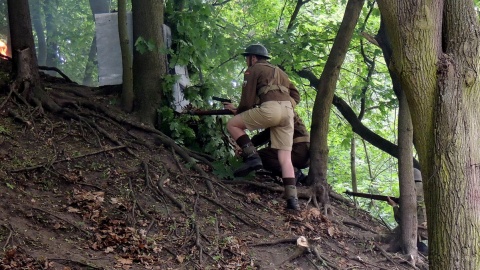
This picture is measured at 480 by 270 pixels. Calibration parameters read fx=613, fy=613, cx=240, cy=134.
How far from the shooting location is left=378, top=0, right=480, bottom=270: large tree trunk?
4.52m

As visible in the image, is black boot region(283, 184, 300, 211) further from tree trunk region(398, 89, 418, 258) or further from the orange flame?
the orange flame

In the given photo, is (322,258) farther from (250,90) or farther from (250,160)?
(250,90)

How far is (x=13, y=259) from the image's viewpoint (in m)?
5.65

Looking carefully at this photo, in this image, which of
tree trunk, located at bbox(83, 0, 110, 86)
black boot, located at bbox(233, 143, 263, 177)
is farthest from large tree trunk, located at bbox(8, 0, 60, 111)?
tree trunk, located at bbox(83, 0, 110, 86)

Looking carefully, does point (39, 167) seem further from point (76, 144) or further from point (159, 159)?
point (159, 159)

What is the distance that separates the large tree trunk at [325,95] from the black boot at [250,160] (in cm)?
114

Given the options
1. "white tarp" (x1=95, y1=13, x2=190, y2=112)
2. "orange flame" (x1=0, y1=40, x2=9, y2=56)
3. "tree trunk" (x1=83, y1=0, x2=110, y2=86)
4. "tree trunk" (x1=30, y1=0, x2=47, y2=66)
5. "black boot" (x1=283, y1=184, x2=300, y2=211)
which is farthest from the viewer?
"tree trunk" (x1=30, y1=0, x2=47, y2=66)

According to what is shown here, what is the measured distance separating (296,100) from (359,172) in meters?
13.3

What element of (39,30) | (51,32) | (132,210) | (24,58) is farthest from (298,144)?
(51,32)

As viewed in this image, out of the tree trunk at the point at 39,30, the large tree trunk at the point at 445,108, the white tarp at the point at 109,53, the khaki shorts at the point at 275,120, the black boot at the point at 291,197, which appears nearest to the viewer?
the large tree trunk at the point at 445,108

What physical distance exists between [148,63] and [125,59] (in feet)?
1.34

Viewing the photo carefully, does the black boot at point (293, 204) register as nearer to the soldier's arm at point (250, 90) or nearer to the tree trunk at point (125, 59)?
the soldier's arm at point (250, 90)

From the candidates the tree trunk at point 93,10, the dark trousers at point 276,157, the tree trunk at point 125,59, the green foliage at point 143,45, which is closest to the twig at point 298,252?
the dark trousers at point 276,157

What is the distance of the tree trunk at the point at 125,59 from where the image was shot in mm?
9031
